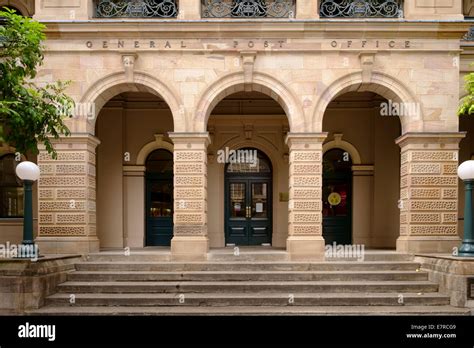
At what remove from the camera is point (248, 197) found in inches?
657

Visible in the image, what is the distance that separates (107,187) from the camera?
16.1 meters

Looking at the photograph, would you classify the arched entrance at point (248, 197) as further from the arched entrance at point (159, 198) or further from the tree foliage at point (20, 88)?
the tree foliage at point (20, 88)

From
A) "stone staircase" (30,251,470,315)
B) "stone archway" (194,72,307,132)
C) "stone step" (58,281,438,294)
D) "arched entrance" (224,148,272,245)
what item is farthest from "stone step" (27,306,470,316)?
"arched entrance" (224,148,272,245)

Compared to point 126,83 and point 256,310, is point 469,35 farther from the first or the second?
point 256,310

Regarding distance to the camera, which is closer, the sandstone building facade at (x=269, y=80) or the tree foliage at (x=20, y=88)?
the tree foliage at (x=20, y=88)

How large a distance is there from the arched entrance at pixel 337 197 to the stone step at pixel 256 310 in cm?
639

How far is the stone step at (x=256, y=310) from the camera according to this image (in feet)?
32.4

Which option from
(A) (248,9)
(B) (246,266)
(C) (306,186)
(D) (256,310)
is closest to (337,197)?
(C) (306,186)

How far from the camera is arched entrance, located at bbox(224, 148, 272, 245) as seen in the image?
1661 centimetres

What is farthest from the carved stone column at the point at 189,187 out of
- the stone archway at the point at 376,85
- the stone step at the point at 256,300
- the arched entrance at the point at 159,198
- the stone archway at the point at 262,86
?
the arched entrance at the point at 159,198

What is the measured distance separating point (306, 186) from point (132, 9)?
681 centimetres

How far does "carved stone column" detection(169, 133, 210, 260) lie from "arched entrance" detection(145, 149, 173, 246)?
3766mm

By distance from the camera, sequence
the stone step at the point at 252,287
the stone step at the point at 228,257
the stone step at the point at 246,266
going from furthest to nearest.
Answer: the stone step at the point at 228,257 < the stone step at the point at 246,266 < the stone step at the point at 252,287
